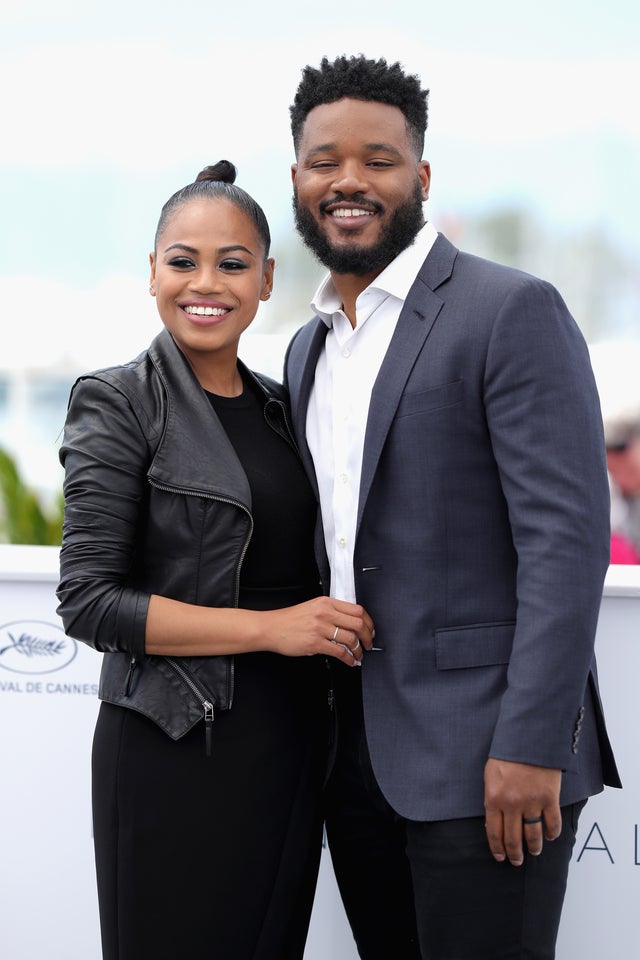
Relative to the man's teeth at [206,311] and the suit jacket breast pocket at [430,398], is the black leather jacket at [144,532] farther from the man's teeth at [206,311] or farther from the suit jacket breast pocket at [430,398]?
the suit jacket breast pocket at [430,398]

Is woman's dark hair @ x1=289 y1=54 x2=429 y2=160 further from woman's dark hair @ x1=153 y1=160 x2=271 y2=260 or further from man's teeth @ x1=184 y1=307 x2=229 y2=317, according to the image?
man's teeth @ x1=184 y1=307 x2=229 y2=317

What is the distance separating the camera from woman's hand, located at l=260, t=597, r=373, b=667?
188 cm

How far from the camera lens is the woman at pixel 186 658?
1877 millimetres

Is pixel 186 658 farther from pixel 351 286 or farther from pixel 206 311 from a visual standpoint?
pixel 351 286

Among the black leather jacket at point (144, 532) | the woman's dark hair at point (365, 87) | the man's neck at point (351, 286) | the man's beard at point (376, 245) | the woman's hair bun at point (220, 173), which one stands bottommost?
the black leather jacket at point (144, 532)

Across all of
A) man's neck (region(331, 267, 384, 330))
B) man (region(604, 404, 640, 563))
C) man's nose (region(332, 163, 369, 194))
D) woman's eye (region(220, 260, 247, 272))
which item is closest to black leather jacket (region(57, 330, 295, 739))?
woman's eye (region(220, 260, 247, 272))

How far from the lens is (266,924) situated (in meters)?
1.96

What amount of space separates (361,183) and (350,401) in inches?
16.9

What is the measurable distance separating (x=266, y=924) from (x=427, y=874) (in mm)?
333

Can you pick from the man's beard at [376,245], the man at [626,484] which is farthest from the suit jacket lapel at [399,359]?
the man at [626,484]

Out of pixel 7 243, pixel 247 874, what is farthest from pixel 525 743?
pixel 7 243

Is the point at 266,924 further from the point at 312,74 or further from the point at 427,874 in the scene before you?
the point at 312,74

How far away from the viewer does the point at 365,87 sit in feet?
6.70

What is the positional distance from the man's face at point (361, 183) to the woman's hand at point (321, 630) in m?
0.68
